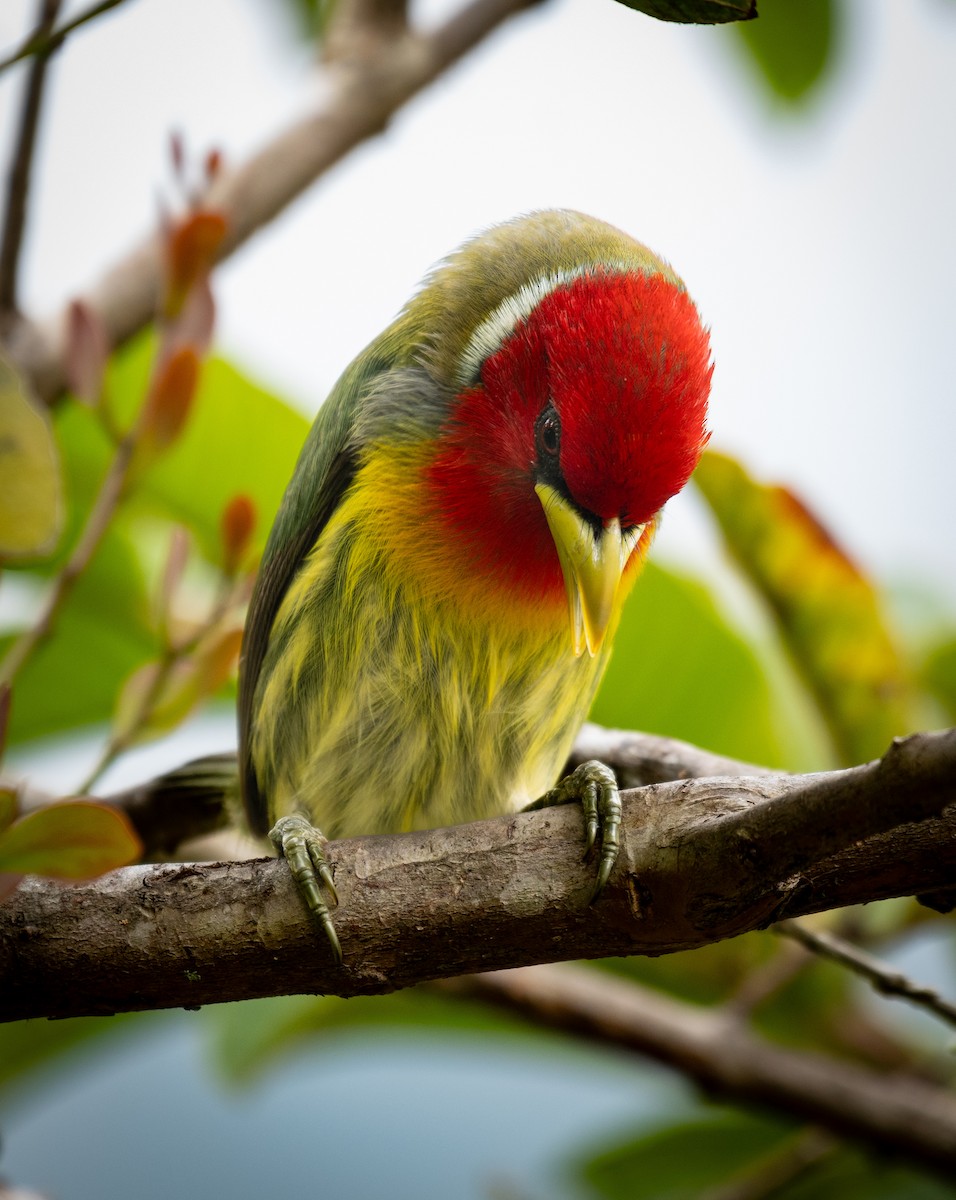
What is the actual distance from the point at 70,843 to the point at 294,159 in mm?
1201

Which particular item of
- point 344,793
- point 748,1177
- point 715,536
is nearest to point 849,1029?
point 748,1177

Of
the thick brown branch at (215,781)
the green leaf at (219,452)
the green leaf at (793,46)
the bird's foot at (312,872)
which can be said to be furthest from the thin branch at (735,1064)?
the green leaf at (793,46)

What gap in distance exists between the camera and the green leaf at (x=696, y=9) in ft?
2.11

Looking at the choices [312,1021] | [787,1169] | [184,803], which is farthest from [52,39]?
[787,1169]

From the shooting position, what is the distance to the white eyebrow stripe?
111 centimetres

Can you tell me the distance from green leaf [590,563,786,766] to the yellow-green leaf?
1.22 metres

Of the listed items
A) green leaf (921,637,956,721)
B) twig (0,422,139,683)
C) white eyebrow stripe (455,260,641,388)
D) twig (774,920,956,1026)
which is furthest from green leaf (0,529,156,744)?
green leaf (921,637,956,721)

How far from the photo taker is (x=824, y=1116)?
166 centimetres

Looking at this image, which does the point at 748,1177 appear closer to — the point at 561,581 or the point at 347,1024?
the point at 347,1024

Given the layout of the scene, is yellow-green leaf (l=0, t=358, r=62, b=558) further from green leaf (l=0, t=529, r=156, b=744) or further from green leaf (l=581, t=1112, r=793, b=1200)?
green leaf (l=581, t=1112, r=793, b=1200)

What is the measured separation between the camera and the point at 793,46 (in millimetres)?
2156

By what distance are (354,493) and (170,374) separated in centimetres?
25

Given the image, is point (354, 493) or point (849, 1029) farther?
point (849, 1029)

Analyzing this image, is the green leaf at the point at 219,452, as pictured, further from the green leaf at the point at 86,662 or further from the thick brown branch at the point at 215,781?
the thick brown branch at the point at 215,781
